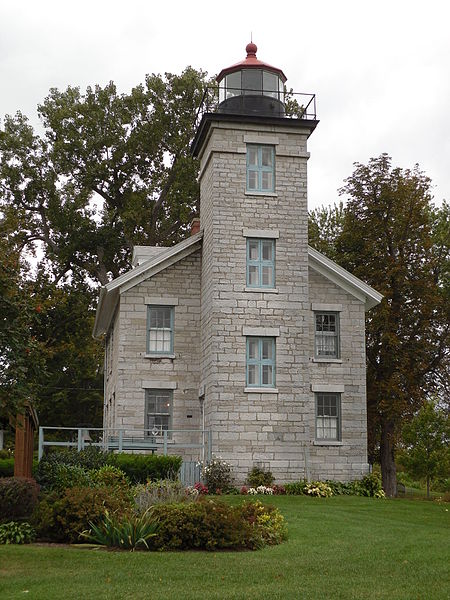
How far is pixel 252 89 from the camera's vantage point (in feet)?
81.1

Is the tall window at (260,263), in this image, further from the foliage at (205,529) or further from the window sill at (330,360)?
the foliage at (205,529)

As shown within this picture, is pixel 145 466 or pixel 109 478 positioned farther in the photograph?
pixel 145 466

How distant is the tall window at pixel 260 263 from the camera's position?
23.1m

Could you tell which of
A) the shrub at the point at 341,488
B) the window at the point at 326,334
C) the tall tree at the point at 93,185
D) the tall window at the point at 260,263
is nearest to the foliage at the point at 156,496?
the shrub at the point at 341,488

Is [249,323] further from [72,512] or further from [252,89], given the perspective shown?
[72,512]

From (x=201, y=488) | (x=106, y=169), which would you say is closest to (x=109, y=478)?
(x=201, y=488)

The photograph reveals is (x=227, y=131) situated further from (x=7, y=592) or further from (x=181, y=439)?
(x=7, y=592)

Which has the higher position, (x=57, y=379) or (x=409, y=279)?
(x=409, y=279)

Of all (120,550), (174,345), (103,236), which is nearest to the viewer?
(120,550)

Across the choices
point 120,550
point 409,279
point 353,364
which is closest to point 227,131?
point 353,364

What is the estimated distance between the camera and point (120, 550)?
39.6 feet

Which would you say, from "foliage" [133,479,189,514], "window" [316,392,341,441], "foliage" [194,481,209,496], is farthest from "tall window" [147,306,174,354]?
"foliage" [133,479,189,514]

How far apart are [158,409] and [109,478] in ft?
23.6

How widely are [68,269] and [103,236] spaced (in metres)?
3.18
